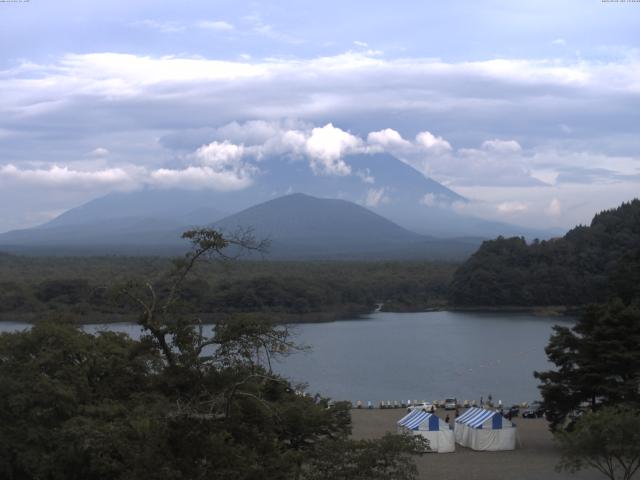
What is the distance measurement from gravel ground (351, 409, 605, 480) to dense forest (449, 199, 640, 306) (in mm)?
29027

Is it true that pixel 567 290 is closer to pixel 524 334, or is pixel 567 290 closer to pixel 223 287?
pixel 524 334

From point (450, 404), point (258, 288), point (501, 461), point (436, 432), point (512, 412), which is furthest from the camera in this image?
point (258, 288)

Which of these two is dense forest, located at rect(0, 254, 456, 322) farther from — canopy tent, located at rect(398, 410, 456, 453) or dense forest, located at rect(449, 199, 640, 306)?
canopy tent, located at rect(398, 410, 456, 453)

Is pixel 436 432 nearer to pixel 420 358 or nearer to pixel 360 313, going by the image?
pixel 420 358

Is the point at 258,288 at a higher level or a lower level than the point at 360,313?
higher

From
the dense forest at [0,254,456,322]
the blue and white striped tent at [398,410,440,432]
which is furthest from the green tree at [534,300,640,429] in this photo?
the dense forest at [0,254,456,322]

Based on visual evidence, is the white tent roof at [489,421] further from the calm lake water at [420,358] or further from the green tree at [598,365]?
the calm lake water at [420,358]

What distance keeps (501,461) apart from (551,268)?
3562cm

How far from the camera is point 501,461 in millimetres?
13211

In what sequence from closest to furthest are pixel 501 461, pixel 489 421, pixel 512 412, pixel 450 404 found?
pixel 501 461 → pixel 489 421 → pixel 512 412 → pixel 450 404

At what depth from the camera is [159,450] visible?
538cm

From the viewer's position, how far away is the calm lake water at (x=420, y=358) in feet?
73.3

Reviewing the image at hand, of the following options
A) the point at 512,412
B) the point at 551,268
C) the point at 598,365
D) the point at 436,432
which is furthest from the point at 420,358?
the point at 551,268

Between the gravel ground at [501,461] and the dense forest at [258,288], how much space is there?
51.5 ft
